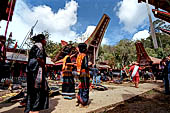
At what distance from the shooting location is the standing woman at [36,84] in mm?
2367

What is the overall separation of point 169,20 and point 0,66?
539 centimetres

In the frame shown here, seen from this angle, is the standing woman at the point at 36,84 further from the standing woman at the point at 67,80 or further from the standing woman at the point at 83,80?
the standing woman at the point at 67,80

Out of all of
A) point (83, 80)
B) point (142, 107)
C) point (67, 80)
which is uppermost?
point (83, 80)

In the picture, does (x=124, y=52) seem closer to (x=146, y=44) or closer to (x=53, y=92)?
(x=146, y=44)

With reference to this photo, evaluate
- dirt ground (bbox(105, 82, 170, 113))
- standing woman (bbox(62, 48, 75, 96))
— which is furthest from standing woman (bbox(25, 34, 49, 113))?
standing woman (bbox(62, 48, 75, 96))

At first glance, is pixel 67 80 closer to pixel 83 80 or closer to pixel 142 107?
pixel 83 80

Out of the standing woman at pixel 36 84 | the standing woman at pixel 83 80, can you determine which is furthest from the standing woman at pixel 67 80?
the standing woman at pixel 36 84

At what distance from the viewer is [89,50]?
15688 millimetres

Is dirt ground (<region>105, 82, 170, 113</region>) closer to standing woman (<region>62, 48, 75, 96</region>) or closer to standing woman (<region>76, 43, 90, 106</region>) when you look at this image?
standing woman (<region>76, 43, 90, 106</region>)

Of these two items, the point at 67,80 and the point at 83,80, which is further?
the point at 67,80

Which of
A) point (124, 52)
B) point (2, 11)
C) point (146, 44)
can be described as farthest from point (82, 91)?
point (146, 44)

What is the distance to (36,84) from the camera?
2.36 m

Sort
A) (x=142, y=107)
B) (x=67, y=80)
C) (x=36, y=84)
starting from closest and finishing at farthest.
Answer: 1. (x=36, y=84)
2. (x=142, y=107)
3. (x=67, y=80)

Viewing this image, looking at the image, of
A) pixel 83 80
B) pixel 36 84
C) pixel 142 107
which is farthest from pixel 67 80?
pixel 142 107
